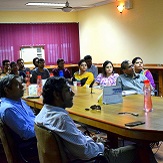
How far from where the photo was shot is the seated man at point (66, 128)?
2.07 metres

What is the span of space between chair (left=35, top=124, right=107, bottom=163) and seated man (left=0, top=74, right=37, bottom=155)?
562 millimetres

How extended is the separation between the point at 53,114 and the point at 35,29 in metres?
7.24

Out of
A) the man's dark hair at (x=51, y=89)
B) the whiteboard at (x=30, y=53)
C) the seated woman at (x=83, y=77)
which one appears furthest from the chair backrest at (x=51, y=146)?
the whiteboard at (x=30, y=53)

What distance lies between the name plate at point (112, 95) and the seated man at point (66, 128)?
0.89 metres

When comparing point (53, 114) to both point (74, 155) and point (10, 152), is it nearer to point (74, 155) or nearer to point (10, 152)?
point (74, 155)

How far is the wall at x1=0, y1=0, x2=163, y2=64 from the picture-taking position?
7.00 metres

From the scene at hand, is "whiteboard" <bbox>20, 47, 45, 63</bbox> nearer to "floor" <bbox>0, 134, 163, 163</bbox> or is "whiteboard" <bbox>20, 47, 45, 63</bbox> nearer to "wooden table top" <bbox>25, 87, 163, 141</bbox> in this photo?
"floor" <bbox>0, 134, 163, 163</bbox>

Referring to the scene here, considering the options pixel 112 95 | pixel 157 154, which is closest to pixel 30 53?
pixel 157 154

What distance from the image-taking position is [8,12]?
8.81 meters

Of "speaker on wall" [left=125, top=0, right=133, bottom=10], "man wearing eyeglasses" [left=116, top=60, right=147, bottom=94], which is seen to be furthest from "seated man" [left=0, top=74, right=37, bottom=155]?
"speaker on wall" [left=125, top=0, right=133, bottom=10]

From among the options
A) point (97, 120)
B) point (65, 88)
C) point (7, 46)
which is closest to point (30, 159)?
point (97, 120)

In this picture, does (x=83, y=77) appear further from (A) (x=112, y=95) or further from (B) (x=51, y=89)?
(B) (x=51, y=89)

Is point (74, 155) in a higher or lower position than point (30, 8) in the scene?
lower

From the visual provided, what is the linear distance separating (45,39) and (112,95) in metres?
6.27
